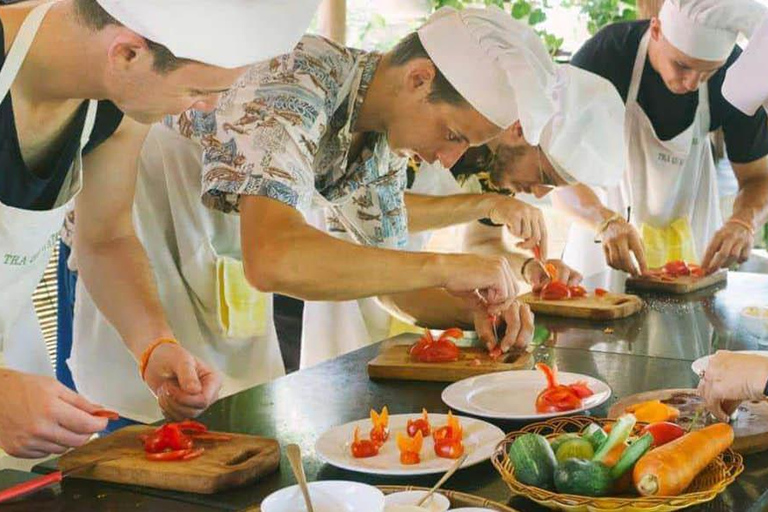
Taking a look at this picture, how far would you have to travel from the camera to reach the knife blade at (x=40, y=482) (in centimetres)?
148

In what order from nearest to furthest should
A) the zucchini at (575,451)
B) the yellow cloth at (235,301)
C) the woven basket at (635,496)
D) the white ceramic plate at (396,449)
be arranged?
the woven basket at (635,496)
the zucchini at (575,451)
the white ceramic plate at (396,449)
the yellow cloth at (235,301)

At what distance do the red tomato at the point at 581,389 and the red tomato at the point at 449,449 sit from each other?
0.38 metres

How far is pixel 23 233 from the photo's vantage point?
1842 millimetres

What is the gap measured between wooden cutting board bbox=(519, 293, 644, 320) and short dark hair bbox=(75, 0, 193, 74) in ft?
5.26

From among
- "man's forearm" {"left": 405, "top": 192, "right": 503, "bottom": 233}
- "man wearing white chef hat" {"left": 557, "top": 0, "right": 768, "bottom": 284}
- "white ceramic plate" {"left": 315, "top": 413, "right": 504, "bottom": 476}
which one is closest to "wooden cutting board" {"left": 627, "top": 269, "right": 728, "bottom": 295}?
"man wearing white chef hat" {"left": 557, "top": 0, "right": 768, "bottom": 284}

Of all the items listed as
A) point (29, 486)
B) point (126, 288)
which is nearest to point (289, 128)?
point (126, 288)

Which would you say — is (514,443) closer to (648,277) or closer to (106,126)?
(106,126)

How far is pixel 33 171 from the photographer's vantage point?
1.84 meters

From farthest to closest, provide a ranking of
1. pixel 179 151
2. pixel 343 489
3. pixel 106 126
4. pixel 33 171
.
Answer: pixel 179 151, pixel 106 126, pixel 33 171, pixel 343 489

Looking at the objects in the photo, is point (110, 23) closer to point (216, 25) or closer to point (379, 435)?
point (216, 25)

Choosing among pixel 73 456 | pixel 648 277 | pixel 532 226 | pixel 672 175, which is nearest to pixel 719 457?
pixel 73 456

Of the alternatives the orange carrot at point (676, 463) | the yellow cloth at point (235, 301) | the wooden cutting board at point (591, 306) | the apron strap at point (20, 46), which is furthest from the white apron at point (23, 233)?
the wooden cutting board at point (591, 306)

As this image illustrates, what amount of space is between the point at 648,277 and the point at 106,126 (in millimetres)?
2005

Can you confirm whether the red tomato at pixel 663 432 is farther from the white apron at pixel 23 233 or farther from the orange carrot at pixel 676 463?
the white apron at pixel 23 233
